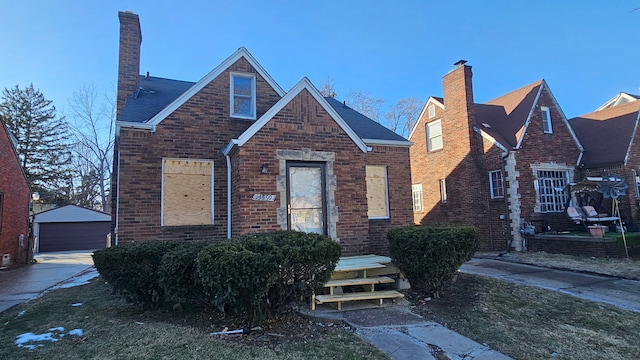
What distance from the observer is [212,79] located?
30.8 ft

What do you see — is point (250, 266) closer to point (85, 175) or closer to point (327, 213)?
point (327, 213)

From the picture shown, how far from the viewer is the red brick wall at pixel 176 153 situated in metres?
8.12

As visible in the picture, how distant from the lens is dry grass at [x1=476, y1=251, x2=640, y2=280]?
8.74m

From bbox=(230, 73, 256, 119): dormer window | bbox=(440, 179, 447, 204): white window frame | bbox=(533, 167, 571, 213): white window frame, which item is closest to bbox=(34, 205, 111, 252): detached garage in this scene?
bbox=(230, 73, 256, 119): dormer window

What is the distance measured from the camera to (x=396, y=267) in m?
6.77

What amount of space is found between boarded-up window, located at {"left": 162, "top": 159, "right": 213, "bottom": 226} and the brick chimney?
11.5 feet

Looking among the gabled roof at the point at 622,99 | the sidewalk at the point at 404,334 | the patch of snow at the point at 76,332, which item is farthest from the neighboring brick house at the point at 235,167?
the gabled roof at the point at 622,99

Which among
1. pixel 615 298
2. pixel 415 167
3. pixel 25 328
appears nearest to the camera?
pixel 25 328

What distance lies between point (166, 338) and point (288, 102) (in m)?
5.52

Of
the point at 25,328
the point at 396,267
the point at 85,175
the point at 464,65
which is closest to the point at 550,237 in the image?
the point at 464,65

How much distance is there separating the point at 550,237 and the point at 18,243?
21942mm

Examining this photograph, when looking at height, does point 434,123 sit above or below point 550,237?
above

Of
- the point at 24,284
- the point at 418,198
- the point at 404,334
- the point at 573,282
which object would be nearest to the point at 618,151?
the point at 418,198

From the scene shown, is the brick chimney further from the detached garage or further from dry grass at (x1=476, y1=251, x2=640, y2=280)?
the detached garage
